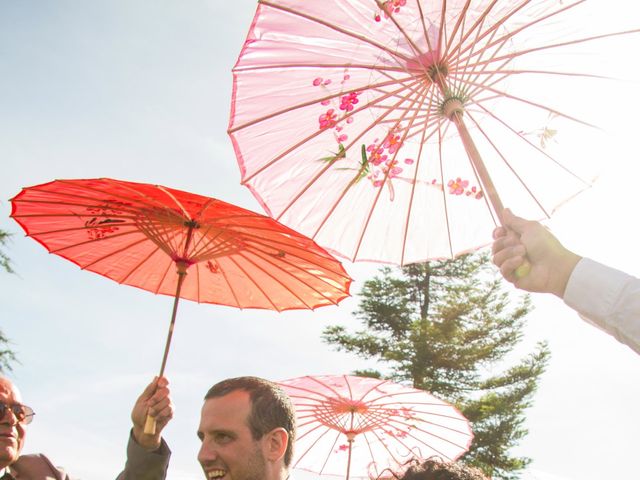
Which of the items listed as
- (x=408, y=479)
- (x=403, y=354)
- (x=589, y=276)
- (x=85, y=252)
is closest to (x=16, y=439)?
(x=85, y=252)

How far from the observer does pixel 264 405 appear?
10.1ft

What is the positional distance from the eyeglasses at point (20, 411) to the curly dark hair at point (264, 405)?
917mm

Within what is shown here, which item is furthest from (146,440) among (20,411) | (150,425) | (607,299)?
(607,299)

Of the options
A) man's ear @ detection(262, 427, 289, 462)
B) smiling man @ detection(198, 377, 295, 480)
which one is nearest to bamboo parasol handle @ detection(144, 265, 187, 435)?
smiling man @ detection(198, 377, 295, 480)

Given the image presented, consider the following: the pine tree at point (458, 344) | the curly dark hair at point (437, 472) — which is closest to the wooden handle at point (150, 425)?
the curly dark hair at point (437, 472)

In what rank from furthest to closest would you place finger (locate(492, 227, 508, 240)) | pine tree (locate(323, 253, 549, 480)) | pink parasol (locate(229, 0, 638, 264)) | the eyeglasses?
pine tree (locate(323, 253, 549, 480)), pink parasol (locate(229, 0, 638, 264)), the eyeglasses, finger (locate(492, 227, 508, 240))

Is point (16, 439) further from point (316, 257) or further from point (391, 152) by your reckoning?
point (391, 152)

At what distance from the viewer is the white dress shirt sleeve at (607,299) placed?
132 cm

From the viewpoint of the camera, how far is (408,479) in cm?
189

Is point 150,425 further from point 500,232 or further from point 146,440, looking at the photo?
point 500,232

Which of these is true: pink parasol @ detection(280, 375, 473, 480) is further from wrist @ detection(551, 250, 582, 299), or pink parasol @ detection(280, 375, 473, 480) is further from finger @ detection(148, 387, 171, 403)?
wrist @ detection(551, 250, 582, 299)

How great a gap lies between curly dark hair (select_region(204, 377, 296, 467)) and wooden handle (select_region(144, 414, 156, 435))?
0.41 meters

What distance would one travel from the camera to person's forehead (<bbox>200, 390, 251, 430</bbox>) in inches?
117

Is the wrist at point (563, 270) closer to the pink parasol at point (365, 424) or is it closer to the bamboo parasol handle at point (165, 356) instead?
the bamboo parasol handle at point (165, 356)
